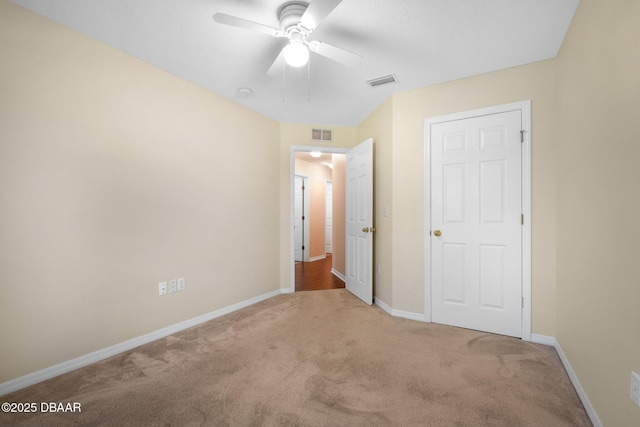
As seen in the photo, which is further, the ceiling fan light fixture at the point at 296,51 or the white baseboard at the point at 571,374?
the ceiling fan light fixture at the point at 296,51

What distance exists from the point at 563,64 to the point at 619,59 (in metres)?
1.01

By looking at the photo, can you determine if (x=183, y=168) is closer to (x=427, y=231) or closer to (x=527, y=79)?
(x=427, y=231)

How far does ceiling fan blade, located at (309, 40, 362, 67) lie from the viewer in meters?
1.79

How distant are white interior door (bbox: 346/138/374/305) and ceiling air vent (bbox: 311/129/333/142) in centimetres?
36

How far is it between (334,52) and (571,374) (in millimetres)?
2686

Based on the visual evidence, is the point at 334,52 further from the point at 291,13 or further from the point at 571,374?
the point at 571,374

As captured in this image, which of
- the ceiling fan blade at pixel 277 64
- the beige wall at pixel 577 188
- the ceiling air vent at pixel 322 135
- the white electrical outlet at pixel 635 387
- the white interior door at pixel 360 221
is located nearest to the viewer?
the white electrical outlet at pixel 635 387

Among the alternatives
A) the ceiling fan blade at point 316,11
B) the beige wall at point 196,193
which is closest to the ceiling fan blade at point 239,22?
the ceiling fan blade at point 316,11

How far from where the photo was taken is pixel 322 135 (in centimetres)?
390

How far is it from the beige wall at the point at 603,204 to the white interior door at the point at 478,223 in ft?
1.45

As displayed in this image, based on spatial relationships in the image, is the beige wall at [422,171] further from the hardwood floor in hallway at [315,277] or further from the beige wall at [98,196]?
the beige wall at [98,196]

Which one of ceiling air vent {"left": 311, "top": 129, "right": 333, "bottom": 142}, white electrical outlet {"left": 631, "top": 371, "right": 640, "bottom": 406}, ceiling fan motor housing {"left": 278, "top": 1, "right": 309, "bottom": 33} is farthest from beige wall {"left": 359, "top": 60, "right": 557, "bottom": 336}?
ceiling fan motor housing {"left": 278, "top": 1, "right": 309, "bottom": 33}

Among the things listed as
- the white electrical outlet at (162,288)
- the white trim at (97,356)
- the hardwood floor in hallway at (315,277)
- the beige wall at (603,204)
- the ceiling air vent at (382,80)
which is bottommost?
the hardwood floor in hallway at (315,277)

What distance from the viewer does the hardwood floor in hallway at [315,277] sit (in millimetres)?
4238
